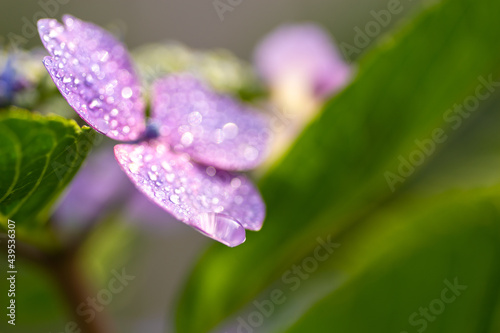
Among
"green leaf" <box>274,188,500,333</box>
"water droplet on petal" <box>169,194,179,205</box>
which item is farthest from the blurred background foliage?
"water droplet on petal" <box>169,194,179,205</box>

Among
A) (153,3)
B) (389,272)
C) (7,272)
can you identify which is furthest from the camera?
(153,3)

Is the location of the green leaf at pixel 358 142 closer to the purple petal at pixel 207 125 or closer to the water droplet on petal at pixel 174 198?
the purple petal at pixel 207 125

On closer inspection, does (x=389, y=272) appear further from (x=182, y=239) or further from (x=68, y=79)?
(x=182, y=239)

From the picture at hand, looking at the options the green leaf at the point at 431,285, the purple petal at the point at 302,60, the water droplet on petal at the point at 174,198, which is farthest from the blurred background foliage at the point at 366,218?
the water droplet on petal at the point at 174,198

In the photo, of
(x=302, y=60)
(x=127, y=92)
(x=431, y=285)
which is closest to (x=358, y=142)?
(x=431, y=285)

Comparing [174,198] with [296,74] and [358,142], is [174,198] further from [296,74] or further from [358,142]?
[296,74]

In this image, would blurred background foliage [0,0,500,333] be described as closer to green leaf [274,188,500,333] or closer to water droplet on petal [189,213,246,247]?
green leaf [274,188,500,333]

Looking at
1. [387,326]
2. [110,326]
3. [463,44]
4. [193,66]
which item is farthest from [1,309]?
[463,44]
